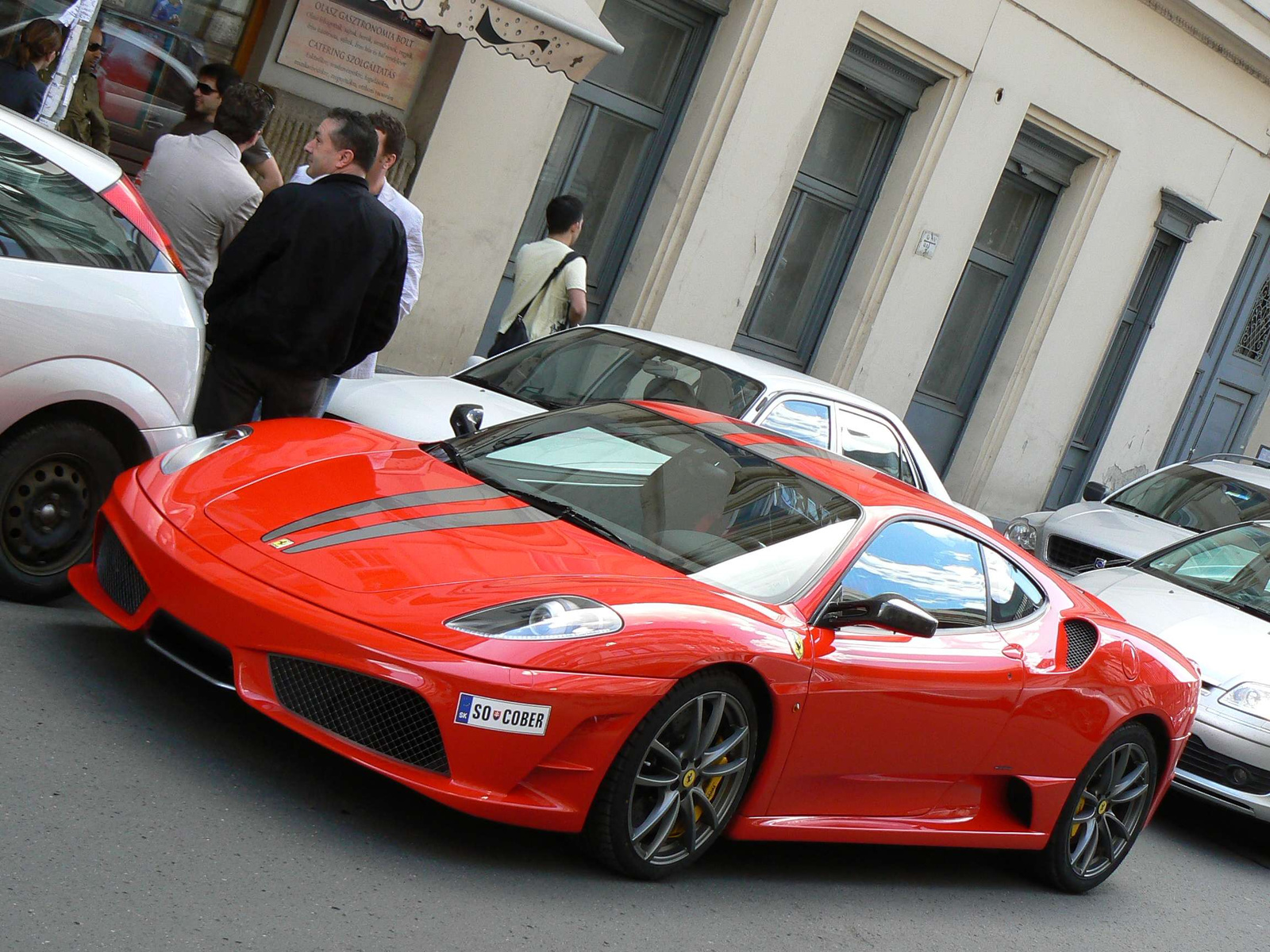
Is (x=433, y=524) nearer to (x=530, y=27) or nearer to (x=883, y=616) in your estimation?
(x=883, y=616)

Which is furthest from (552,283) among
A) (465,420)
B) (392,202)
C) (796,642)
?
(796,642)

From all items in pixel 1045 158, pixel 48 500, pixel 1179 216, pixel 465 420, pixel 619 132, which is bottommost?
pixel 48 500

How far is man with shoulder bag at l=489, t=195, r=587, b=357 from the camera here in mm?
9562

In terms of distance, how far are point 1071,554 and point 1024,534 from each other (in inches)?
16.4

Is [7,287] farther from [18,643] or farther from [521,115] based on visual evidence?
[521,115]

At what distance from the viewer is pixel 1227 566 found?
9.11 meters

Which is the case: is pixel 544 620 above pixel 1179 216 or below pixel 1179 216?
below

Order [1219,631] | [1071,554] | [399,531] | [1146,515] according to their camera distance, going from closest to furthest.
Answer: [399,531], [1219,631], [1071,554], [1146,515]

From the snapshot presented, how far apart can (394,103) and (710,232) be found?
3.33 meters

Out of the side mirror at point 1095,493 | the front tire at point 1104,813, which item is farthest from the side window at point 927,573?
the side mirror at point 1095,493

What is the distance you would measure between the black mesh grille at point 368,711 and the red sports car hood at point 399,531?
0.86ft

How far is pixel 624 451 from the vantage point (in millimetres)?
5582

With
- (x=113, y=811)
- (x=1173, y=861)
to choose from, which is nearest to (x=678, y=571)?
(x=113, y=811)

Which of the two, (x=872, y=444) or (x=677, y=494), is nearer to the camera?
(x=677, y=494)
